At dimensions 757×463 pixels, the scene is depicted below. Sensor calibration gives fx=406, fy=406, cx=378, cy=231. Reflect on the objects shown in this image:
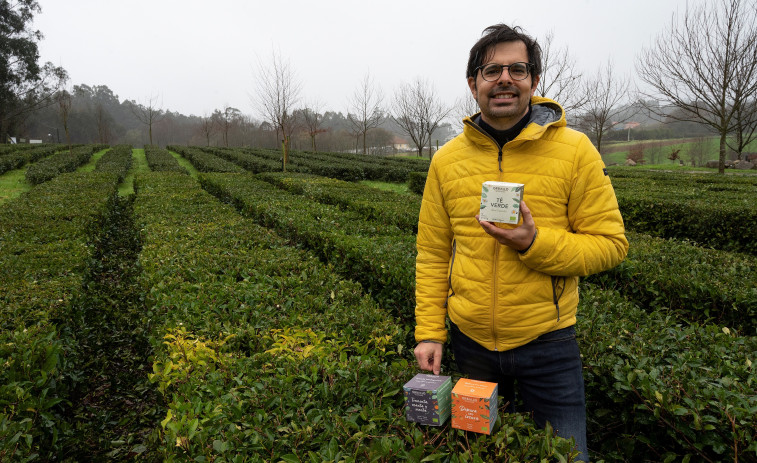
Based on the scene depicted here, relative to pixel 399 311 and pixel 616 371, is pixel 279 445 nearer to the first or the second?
pixel 616 371

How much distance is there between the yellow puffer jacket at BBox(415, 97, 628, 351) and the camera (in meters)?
1.52

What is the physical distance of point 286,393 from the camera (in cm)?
185

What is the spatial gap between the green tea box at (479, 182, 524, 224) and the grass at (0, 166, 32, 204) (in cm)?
1540

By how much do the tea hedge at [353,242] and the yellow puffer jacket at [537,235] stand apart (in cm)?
202

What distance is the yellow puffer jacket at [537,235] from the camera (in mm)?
1517

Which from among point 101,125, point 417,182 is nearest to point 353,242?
point 417,182

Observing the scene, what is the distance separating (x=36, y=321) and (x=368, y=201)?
6.17 meters

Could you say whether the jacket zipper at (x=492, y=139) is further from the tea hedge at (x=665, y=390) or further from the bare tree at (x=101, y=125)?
the bare tree at (x=101, y=125)

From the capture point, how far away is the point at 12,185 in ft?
47.8

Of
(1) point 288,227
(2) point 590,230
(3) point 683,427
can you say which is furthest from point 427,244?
(1) point 288,227

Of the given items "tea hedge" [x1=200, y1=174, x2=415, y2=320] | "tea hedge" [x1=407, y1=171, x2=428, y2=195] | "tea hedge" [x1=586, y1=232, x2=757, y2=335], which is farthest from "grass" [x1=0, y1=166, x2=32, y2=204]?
"tea hedge" [x1=586, y1=232, x2=757, y2=335]

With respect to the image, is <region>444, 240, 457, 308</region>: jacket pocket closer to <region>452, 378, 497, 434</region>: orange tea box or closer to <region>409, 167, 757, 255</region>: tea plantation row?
<region>452, 378, 497, 434</region>: orange tea box

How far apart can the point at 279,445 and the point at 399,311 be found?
2585 millimetres

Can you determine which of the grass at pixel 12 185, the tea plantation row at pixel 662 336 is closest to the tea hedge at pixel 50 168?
the grass at pixel 12 185
